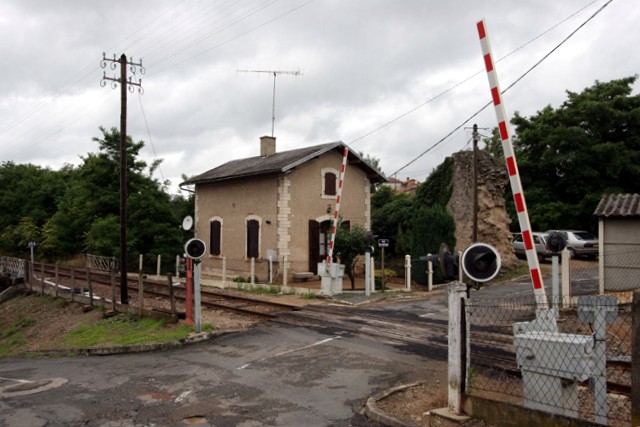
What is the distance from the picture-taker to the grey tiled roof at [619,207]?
1276 cm

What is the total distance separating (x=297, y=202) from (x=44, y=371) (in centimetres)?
1371

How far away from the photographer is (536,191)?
1184 inches

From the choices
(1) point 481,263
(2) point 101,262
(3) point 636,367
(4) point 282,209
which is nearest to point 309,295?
(4) point 282,209

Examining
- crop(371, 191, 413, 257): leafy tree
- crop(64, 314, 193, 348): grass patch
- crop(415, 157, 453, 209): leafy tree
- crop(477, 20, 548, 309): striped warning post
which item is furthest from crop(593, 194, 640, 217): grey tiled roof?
crop(371, 191, 413, 257): leafy tree

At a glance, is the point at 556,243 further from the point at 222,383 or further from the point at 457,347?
the point at 222,383

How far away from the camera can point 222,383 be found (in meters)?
7.64

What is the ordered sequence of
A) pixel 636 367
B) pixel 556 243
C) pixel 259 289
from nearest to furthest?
pixel 636 367
pixel 556 243
pixel 259 289

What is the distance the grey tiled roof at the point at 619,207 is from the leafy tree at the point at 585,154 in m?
15.9

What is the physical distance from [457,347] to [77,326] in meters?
13.3

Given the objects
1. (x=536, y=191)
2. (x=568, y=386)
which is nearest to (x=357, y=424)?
(x=568, y=386)

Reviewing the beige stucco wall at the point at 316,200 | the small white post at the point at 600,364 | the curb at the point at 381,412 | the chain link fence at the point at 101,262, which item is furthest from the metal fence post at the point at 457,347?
the chain link fence at the point at 101,262

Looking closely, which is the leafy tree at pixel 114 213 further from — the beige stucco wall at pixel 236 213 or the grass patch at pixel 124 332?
the grass patch at pixel 124 332

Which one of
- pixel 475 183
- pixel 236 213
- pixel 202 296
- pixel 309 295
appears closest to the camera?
pixel 309 295

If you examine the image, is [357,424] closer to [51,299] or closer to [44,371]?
[44,371]
